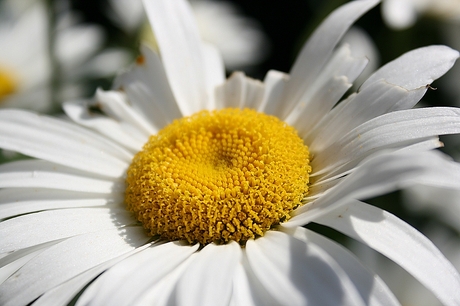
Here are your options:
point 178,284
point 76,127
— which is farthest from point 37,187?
point 178,284

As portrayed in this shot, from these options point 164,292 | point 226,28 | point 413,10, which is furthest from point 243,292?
point 226,28

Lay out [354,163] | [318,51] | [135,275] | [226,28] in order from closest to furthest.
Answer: [135,275], [354,163], [318,51], [226,28]

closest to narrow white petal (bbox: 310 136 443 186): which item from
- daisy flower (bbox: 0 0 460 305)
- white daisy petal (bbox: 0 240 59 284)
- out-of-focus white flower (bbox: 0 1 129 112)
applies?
daisy flower (bbox: 0 0 460 305)

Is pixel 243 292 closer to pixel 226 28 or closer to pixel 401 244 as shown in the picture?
pixel 401 244

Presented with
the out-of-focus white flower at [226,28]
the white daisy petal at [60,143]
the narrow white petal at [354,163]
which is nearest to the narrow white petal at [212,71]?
the white daisy petal at [60,143]

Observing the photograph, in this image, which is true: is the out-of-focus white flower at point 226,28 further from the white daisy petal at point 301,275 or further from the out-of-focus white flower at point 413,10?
the white daisy petal at point 301,275

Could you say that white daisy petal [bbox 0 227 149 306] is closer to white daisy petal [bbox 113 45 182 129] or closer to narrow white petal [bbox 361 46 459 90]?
white daisy petal [bbox 113 45 182 129]
